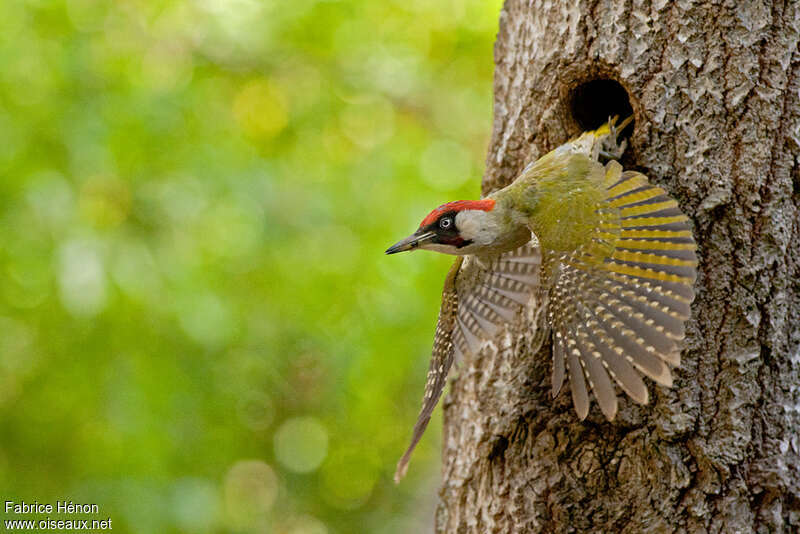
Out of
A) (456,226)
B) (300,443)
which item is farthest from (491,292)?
(300,443)

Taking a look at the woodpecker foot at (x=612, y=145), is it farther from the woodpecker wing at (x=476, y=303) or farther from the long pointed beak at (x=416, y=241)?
the long pointed beak at (x=416, y=241)

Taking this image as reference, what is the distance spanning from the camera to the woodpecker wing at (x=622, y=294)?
272cm

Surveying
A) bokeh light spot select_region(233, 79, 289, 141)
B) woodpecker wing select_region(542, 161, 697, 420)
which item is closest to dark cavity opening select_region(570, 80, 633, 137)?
woodpecker wing select_region(542, 161, 697, 420)

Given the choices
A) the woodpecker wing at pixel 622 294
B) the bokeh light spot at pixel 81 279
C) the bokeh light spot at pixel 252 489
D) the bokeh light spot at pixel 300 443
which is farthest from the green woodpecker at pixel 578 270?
the bokeh light spot at pixel 252 489

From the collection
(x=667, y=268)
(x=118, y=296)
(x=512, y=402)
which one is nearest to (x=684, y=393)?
(x=667, y=268)

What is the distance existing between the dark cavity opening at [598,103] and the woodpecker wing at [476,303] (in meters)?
0.56

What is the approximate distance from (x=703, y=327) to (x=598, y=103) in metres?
1.15

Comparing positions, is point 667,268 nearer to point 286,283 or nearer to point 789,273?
point 789,273

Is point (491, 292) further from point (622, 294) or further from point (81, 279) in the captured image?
point (81, 279)

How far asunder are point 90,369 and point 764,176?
12.1 ft

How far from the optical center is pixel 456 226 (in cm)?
343

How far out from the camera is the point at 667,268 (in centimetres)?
281

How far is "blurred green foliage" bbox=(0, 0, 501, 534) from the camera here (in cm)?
478

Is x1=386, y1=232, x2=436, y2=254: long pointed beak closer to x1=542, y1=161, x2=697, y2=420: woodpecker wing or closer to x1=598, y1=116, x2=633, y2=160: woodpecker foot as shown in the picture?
x1=542, y1=161, x2=697, y2=420: woodpecker wing
